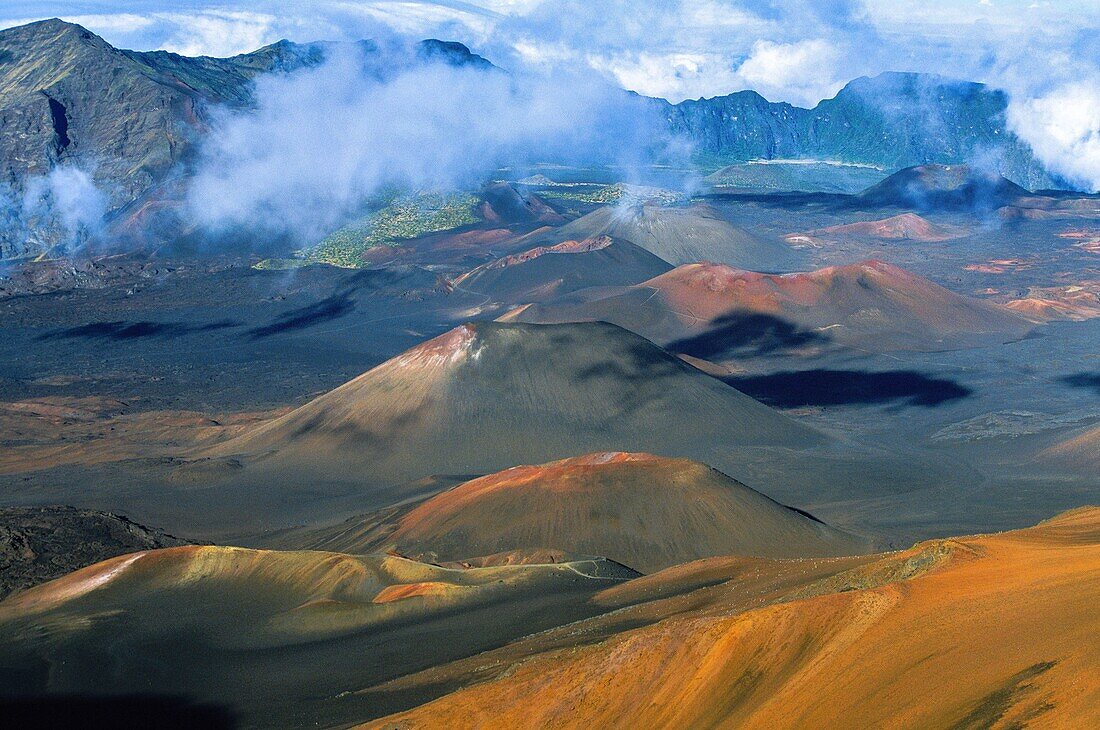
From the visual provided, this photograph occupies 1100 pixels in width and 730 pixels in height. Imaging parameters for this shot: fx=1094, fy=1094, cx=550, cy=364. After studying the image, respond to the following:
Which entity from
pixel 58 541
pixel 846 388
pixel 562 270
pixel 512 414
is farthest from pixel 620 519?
pixel 562 270

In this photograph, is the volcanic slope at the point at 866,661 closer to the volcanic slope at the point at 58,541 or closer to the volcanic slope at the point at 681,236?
the volcanic slope at the point at 58,541

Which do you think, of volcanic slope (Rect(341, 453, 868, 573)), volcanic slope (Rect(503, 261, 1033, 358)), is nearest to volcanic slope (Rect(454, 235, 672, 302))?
volcanic slope (Rect(503, 261, 1033, 358))

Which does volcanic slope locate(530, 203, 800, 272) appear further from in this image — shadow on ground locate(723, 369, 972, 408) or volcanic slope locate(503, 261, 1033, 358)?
shadow on ground locate(723, 369, 972, 408)

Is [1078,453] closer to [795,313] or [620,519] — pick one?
[620,519]

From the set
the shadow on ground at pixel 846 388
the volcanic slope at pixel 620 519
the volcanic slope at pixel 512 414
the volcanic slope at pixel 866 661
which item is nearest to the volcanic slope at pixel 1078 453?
the volcanic slope at pixel 512 414

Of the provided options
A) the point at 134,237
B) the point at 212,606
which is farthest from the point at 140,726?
the point at 134,237
